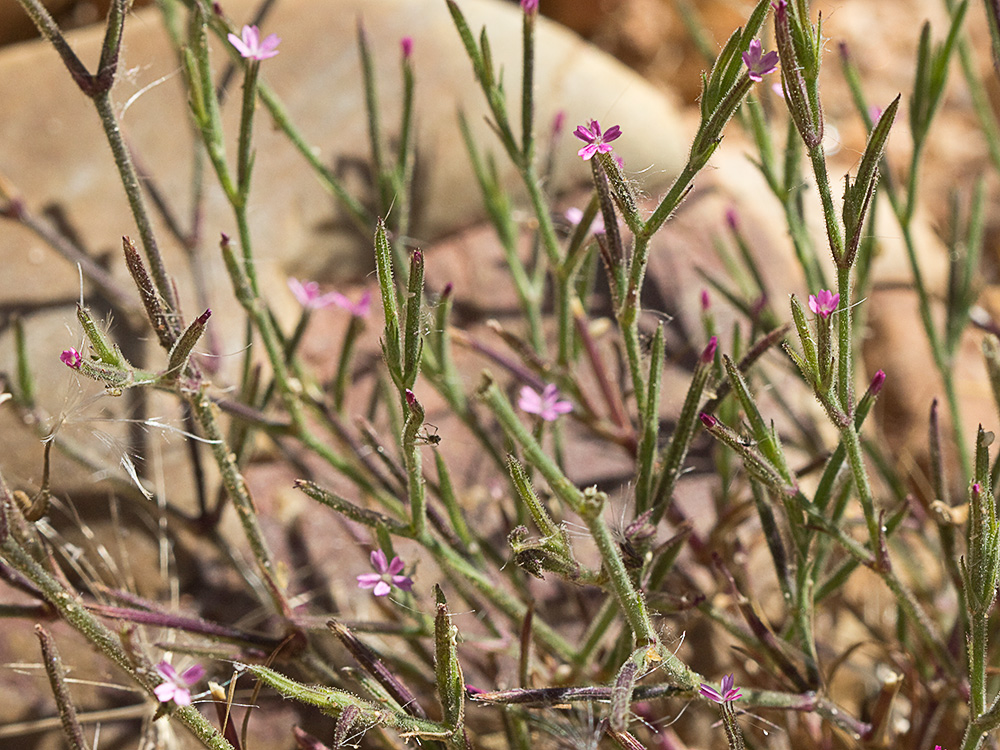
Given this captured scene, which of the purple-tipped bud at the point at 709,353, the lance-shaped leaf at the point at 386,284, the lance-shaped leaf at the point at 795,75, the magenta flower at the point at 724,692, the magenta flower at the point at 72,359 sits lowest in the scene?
the magenta flower at the point at 724,692

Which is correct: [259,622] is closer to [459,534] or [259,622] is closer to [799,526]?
[459,534]

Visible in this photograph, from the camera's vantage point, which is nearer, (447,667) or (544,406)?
(447,667)

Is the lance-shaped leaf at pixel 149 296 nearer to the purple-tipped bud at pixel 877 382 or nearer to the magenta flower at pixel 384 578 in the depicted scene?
the magenta flower at pixel 384 578

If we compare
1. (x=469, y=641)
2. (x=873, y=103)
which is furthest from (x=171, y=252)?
(x=873, y=103)

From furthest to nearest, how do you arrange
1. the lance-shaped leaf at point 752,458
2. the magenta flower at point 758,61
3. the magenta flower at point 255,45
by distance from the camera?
1. the magenta flower at point 255,45
2. the lance-shaped leaf at point 752,458
3. the magenta flower at point 758,61

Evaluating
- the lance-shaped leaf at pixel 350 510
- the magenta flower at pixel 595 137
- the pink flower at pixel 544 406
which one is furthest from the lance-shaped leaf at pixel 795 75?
the lance-shaped leaf at pixel 350 510

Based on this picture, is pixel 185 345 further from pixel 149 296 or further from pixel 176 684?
pixel 176 684

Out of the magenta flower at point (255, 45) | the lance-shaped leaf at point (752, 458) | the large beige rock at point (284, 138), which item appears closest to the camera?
the lance-shaped leaf at point (752, 458)

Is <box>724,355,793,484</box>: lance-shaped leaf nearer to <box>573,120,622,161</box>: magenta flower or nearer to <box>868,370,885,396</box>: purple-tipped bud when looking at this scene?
<box>868,370,885,396</box>: purple-tipped bud

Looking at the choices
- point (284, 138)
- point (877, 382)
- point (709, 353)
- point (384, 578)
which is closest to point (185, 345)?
point (384, 578)
